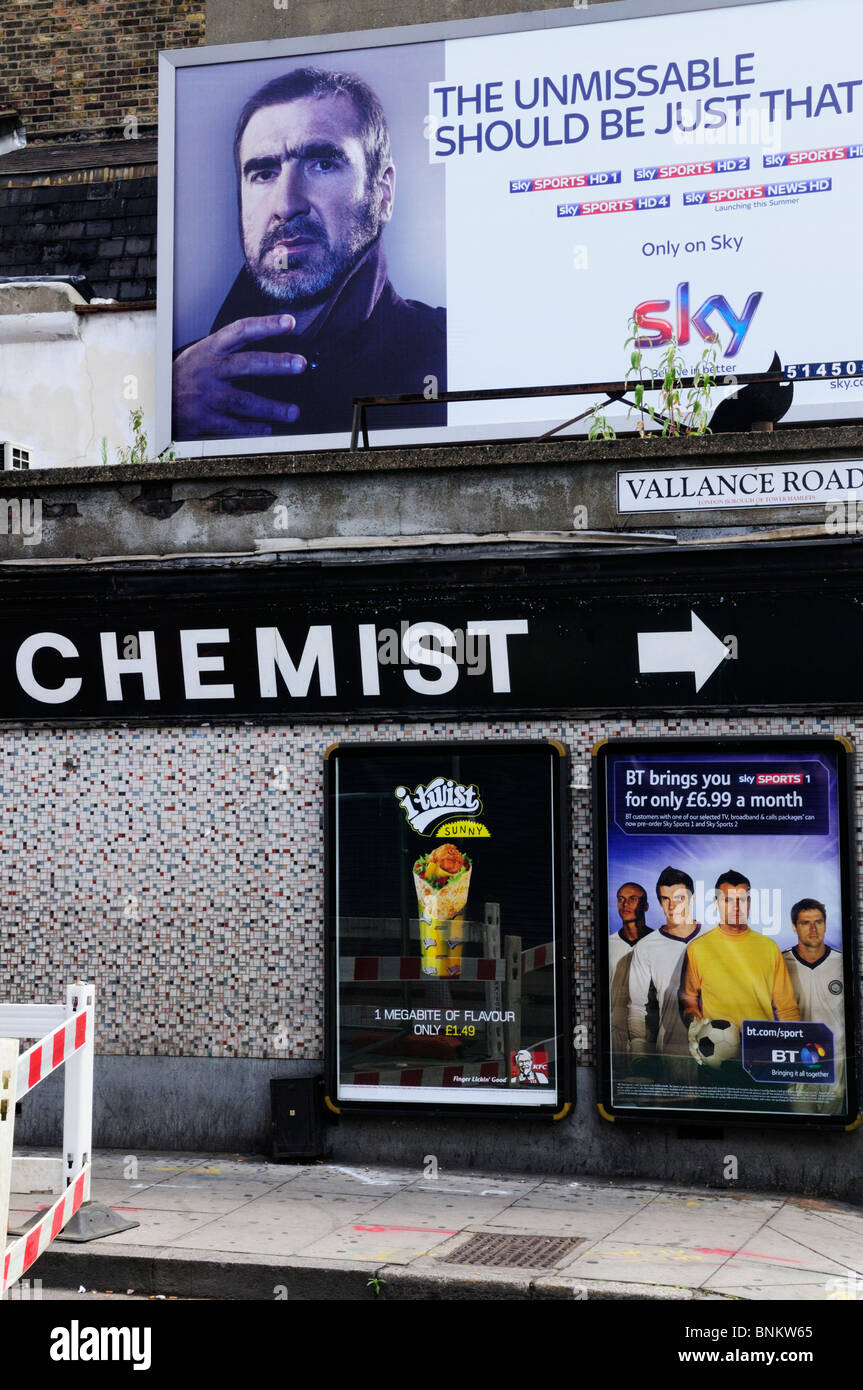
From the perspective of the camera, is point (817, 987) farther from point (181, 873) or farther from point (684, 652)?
point (181, 873)

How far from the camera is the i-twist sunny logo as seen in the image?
8.98 meters

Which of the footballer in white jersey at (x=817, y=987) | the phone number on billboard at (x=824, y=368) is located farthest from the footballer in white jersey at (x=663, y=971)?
the phone number on billboard at (x=824, y=368)

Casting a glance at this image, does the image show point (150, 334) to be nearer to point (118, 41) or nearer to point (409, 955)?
point (118, 41)

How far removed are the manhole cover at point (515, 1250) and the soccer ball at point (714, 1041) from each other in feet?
5.42

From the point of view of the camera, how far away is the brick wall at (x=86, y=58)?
15.3 m

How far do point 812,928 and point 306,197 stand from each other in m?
8.36

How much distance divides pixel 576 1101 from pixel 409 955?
139 cm

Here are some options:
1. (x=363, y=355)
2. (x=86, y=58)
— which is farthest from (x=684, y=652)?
(x=86, y=58)

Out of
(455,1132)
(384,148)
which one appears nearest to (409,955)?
(455,1132)

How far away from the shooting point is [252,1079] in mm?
9188

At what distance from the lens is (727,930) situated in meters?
8.55

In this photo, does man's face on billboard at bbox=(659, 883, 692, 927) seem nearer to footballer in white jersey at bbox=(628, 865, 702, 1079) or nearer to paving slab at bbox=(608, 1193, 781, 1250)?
footballer in white jersey at bbox=(628, 865, 702, 1079)

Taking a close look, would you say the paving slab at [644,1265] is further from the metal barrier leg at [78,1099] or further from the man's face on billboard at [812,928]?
the metal barrier leg at [78,1099]

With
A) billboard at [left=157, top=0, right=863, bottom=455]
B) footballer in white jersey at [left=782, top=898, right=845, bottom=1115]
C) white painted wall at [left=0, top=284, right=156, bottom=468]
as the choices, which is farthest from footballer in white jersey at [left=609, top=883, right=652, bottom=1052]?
white painted wall at [left=0, top=284, right=156, bottom=468]
